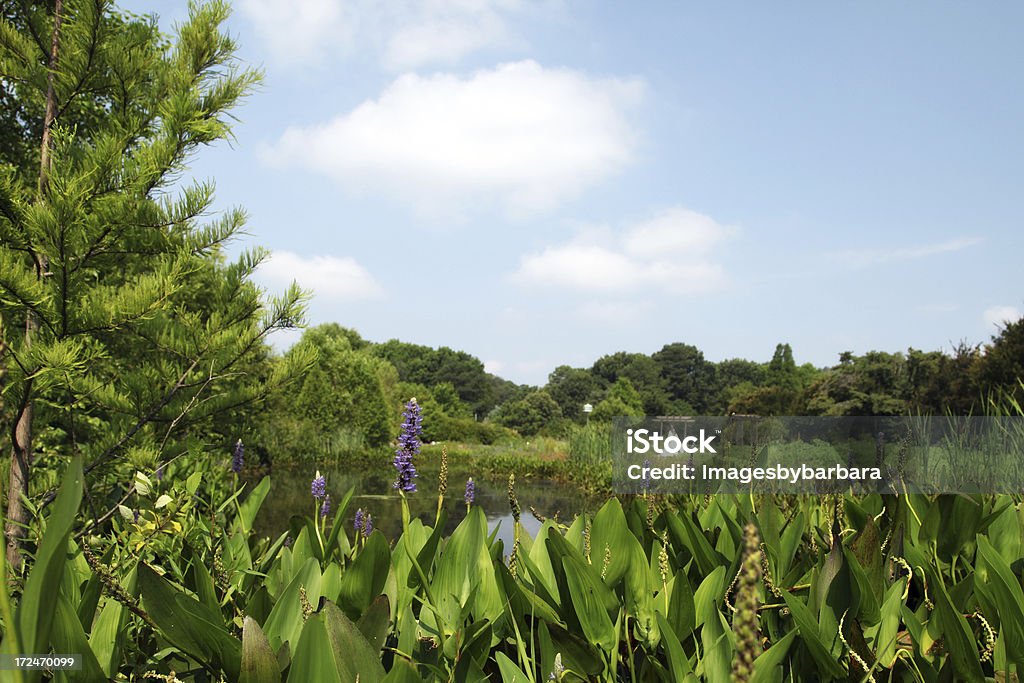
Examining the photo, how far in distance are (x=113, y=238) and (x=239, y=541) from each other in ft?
4.97

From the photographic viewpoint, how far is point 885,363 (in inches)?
747

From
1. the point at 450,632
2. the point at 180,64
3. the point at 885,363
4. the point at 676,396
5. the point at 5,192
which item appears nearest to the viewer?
the point at 450,632

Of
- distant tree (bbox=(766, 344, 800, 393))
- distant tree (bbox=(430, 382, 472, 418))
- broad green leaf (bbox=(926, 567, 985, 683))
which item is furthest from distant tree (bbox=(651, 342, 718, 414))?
broad green leaf (bbox=(926, 567, 985, 683))

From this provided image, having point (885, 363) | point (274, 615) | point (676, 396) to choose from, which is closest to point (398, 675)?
point (274, 615)

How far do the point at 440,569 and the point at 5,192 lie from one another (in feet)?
8.36

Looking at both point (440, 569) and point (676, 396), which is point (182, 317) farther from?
point (676, 396)

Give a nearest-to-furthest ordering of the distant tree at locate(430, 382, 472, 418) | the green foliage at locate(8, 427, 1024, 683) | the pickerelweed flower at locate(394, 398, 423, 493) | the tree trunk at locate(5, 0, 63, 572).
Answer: the green foliage at locate(8, 427, 1024, 683), the pickerelweed flower at locate(394, 398, 423, 493), the tree trunk at locate(5, 0, 63, 572), the distant tree at locate(430, 382, 472, 418)

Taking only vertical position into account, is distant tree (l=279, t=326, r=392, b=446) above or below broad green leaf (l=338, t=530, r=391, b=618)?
above

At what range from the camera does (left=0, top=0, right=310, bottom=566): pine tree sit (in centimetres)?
266

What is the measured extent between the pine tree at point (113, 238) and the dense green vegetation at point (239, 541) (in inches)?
0.6

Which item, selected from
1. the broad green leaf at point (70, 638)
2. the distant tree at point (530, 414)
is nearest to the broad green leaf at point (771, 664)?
the broad green leaf at point (70, 638)

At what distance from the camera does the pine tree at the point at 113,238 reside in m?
2.66

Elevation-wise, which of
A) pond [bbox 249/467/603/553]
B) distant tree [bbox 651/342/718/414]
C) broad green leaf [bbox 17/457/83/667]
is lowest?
pond [bbox 249/467/603/553]

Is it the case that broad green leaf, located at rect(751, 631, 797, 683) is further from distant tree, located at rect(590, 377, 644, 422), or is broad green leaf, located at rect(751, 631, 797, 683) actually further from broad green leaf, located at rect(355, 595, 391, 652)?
distant tree, located at rect(590, 377, 644, 422)
